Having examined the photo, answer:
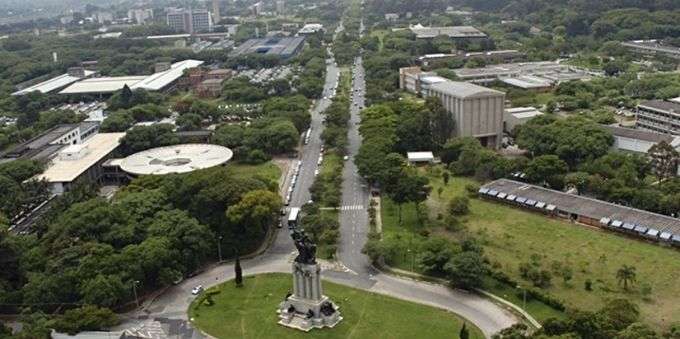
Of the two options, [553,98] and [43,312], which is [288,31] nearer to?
[553,98]

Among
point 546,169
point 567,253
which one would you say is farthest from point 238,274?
point 546,169

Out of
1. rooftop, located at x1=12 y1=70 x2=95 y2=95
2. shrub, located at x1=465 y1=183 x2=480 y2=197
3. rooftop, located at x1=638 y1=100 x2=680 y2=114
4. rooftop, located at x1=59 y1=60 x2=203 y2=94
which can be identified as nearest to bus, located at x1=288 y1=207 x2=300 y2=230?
shrub, located at x1=465 y1=183 x2=480 y2=197

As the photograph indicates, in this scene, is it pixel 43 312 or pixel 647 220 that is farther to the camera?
pixel 647 220

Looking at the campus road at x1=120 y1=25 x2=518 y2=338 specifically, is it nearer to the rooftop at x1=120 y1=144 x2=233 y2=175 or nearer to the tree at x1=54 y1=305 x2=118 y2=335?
the tree at x1=54 y1=305 x2=118 y2=335

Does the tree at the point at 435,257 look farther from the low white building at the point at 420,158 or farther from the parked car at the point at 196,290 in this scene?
the low white building at the point at 420,158

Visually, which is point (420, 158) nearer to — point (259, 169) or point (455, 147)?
point (455, 147)

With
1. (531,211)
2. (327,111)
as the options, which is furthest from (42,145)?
(531,211)
